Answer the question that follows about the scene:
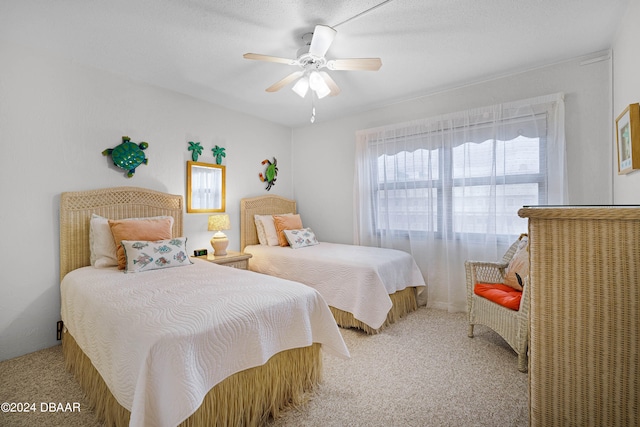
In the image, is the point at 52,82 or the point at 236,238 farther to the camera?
the point at 236,238

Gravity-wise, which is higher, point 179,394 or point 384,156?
point 384,156

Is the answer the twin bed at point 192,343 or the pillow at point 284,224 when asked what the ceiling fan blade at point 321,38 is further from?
the pillow at point 284,224

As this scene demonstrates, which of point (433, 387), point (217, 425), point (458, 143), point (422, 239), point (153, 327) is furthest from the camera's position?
point (422, 239)

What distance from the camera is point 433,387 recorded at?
1856 millimetres

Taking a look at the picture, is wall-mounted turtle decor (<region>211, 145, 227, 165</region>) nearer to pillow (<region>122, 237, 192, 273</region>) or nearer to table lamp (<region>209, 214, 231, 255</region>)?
table lamp (<region>209, 214, 231, 255</region>)

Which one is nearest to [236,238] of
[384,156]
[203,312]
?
[384,156]

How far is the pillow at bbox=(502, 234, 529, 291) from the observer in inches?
89.7

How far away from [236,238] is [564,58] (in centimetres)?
395

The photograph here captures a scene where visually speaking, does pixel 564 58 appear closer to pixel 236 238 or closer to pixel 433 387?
pixel 433 387

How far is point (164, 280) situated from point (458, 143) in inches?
121

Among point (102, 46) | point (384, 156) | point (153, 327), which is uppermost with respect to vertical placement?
point (102, 46)

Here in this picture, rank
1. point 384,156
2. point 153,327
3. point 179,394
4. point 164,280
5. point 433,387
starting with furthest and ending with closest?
1. point 384,156
2. point 164,280
3. point 433,387
4. point 153,327
5. point 179,394

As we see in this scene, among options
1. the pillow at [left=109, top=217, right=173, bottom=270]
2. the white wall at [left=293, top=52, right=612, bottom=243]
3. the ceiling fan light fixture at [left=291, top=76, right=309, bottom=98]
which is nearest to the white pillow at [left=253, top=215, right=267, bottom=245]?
the white wall at [left=293, top=52, right=612, bottom=243]

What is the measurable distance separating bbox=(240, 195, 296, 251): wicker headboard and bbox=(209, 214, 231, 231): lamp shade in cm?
46
